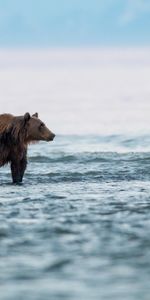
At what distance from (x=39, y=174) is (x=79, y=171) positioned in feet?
2.14

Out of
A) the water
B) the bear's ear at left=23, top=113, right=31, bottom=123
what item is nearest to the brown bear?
the bear's ear at left=23, top=113, right=31, bottom=123

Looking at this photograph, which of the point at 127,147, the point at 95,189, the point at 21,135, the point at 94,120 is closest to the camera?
the point at 95,189

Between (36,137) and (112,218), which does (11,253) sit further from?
(36,137)

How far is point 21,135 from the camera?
48.6ft

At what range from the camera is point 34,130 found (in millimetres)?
14984

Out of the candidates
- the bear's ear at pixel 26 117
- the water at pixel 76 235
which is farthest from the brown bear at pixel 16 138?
the water at pixel 76 235

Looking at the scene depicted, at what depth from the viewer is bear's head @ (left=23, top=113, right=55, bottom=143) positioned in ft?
48.9

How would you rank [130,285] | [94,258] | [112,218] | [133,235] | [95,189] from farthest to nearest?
1. [95,189]
2. [112,218]
3. [133,235]
4. [94,258]
5. [130,285]

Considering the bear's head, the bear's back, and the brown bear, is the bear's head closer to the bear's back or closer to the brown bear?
the brown bear

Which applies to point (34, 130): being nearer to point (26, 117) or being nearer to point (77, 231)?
point (26, 117)

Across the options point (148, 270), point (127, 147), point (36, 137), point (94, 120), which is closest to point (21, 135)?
point (36, 137)

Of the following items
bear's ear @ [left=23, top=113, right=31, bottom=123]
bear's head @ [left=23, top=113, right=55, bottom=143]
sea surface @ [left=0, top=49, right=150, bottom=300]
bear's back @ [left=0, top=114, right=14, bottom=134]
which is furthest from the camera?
bear's head @ [left=23, top=113, right=55, bottom=143]

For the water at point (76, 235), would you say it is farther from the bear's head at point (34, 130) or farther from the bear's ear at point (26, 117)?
the bear's ear at point (26, 117)

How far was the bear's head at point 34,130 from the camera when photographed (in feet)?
48.9
